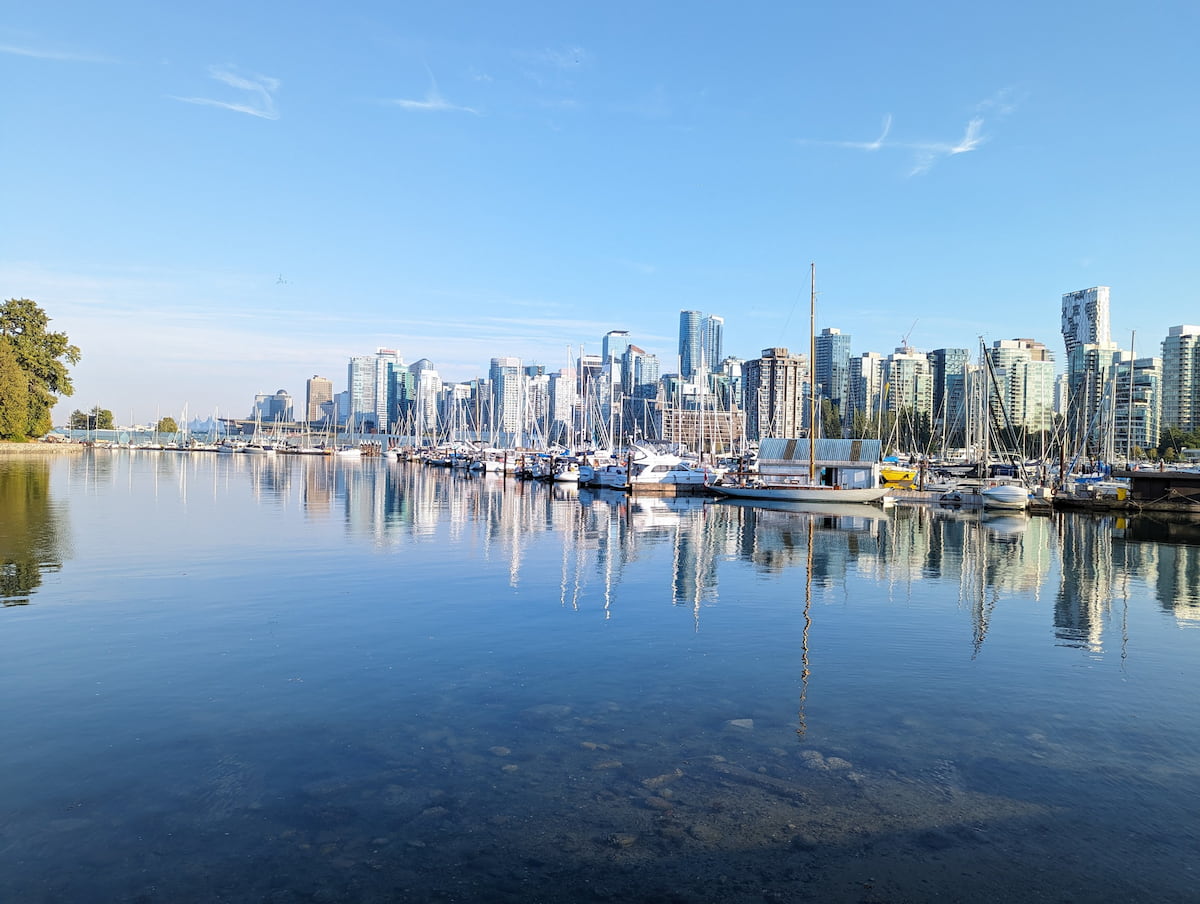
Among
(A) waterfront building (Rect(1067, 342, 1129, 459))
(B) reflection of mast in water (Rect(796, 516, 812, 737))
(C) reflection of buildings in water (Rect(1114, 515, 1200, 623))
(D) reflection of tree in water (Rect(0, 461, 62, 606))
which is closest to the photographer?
(B) reflection of mast in water (Rect(796, 516, 812, 737))

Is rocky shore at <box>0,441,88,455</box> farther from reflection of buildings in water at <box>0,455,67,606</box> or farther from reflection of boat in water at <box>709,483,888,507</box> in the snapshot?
reflection of boat in water at <box>709,483,888,507</box>

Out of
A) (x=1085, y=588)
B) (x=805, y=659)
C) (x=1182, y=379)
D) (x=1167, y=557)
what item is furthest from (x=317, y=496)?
(x=1182, y=379)

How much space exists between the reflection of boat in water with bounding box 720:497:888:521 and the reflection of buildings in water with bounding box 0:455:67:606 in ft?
152

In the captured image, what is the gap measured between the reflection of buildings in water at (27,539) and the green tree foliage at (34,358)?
3664 inches

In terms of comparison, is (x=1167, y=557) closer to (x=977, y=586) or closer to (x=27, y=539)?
(x=977, y=586)

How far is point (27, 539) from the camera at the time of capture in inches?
1351

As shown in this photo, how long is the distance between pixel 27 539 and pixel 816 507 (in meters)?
53.6

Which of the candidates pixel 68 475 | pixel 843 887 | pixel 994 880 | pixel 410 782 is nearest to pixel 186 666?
pixel 410 782

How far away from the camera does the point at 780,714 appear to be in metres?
14.0

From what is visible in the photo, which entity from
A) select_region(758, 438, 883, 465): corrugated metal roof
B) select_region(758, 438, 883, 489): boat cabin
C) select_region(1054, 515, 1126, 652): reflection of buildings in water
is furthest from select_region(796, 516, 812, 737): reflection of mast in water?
select_region(758, 438, 883, 465): corrugated metal roof

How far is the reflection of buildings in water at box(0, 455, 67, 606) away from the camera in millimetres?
24342

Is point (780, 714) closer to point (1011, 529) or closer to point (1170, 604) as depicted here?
point (1170, 604)

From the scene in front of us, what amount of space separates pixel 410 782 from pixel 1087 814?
337 inches

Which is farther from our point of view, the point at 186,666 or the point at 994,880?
the point at 186,666
